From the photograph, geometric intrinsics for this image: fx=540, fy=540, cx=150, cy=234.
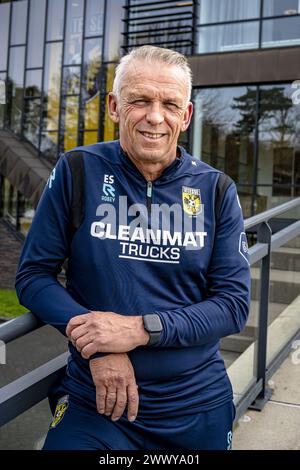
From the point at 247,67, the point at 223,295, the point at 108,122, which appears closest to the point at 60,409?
the point at 223,295

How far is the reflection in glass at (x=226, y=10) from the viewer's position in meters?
13.9

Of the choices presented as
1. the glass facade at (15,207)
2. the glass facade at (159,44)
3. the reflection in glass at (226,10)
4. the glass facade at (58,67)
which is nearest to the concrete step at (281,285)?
the glass facade at (159,44)

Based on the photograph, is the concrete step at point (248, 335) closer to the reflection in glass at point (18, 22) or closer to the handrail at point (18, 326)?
the handrail at point (18, 326)

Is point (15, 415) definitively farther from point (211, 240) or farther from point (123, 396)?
point (211, 240)

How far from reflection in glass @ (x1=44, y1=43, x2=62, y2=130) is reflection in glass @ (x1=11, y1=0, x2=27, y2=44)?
133 centimetres

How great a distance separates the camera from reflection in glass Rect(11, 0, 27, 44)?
63.1 feet

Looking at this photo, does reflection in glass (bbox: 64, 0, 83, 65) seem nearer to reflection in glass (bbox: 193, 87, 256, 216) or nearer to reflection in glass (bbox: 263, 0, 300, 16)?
reflection in glass (bbox: 193, 87, 256, 216)

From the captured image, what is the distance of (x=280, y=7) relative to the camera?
1348cm

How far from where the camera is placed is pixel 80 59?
18062mm

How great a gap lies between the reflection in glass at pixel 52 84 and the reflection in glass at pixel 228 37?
19.6ft

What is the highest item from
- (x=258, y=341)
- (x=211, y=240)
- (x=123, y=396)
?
(x=211, y=240)

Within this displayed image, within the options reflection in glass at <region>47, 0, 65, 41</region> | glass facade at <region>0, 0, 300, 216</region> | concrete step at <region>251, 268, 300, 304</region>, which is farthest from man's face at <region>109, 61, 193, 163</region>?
reflection in glass at <region>47, 0, 65, 41</region>
